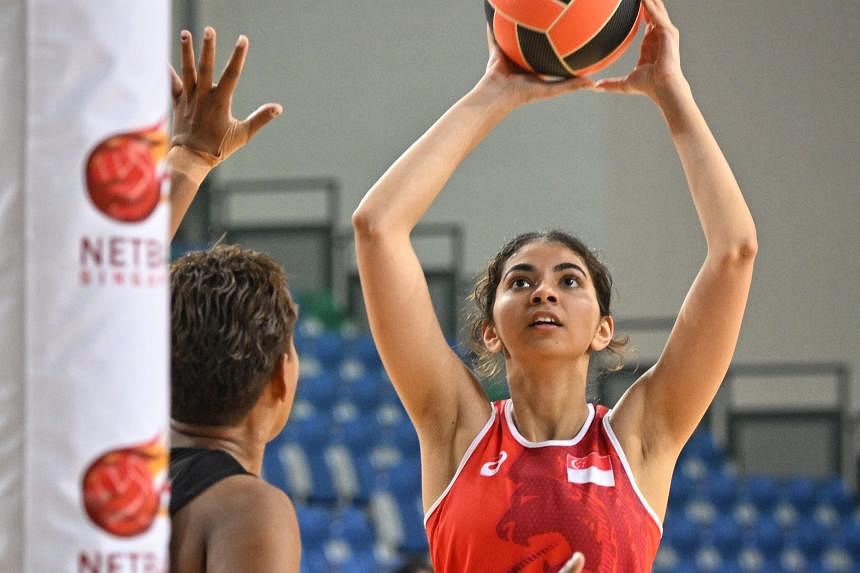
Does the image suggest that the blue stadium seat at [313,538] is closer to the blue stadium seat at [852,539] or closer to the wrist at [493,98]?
the blue stadium seat at [852,539]

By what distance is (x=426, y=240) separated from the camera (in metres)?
11.3

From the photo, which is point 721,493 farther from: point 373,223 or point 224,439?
point 224,439

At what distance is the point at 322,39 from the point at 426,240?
2071 mm

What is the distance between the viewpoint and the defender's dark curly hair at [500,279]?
2.64 metres

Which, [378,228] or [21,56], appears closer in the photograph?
[21,56]

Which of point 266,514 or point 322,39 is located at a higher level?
point 322,39

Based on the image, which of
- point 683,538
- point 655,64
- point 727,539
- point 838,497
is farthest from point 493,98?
point 838,497

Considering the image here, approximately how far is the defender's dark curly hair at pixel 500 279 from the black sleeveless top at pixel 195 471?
982 millimetres

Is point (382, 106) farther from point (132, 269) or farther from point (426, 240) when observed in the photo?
point (132, 269)

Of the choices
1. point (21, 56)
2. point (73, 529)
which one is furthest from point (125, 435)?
point (21, 56)

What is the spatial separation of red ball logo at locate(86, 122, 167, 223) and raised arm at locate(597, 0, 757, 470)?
1413 millimetres

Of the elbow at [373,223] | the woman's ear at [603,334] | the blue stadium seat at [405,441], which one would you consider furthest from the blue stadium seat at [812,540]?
the elbow at [373,223]

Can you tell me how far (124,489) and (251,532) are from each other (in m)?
0.45

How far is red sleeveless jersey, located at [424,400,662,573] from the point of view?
2.27 m
